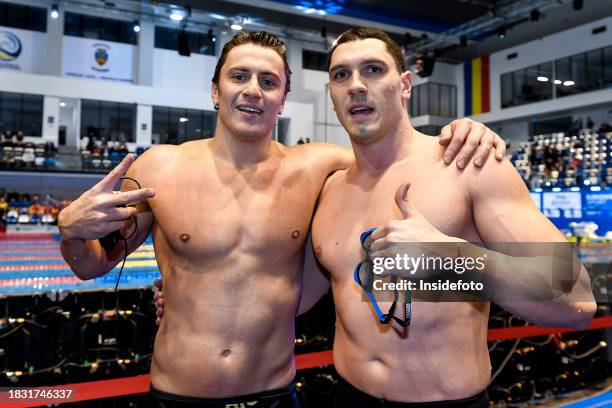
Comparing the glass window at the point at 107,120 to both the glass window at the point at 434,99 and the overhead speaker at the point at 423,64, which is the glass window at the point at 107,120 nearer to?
the overhead speaker at the point at 423,64

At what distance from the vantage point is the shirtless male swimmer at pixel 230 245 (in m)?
1.96

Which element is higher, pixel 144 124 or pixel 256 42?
pixel 144 124

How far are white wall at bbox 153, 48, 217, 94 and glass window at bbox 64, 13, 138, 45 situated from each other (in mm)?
1382

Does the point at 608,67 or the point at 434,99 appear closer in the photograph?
the point at 608,67

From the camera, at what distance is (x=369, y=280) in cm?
157

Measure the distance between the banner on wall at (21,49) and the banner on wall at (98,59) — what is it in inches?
35.9

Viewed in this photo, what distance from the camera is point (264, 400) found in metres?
1.99

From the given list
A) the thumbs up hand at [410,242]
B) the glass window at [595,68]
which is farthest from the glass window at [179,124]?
the thumbs up hand at [410,242]

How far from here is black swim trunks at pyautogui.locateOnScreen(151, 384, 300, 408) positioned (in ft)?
Result: 6.40

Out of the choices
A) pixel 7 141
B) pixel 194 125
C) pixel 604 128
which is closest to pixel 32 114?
pixel 7 141

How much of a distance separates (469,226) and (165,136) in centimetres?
1961

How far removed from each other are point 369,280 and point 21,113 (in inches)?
807

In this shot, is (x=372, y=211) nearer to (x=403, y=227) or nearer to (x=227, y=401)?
(x=403, y=227)

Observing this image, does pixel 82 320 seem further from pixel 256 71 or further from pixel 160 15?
pixel 160 15
